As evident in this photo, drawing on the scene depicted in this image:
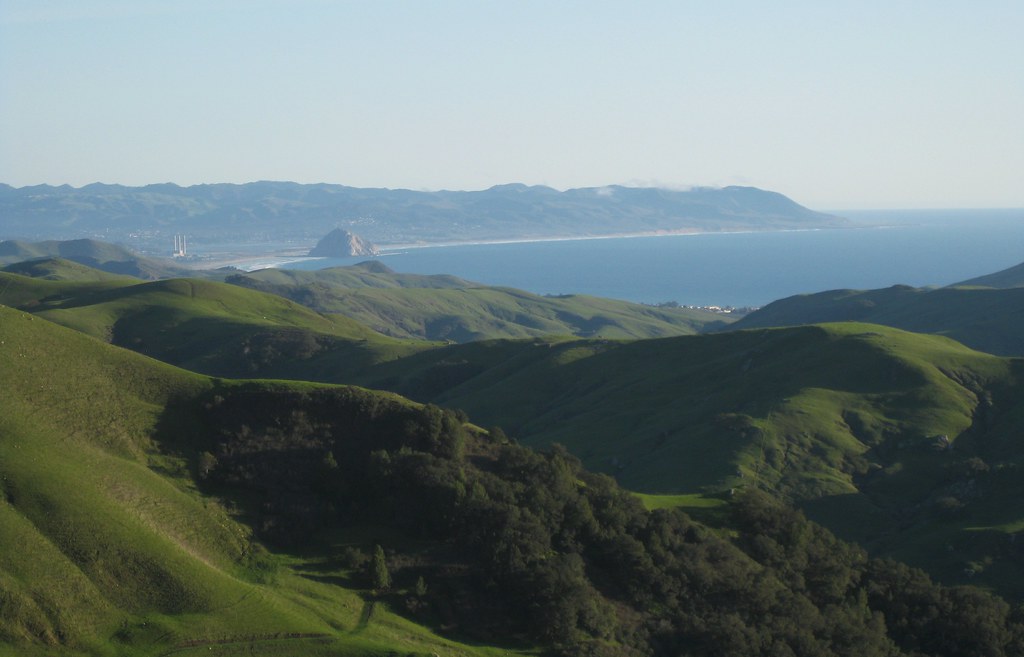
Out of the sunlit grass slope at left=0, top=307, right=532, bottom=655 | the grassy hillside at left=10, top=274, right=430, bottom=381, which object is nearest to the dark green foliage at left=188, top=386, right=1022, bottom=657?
the sunlit grass slope at left=0, top=307, right=532, bottom=655

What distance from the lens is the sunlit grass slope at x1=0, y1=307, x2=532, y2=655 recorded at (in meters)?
42.2

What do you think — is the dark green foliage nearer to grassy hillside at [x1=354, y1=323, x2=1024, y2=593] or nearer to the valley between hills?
the valley between hills

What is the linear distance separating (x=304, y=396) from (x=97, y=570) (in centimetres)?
1850

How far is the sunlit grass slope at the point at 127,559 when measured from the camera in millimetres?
42219

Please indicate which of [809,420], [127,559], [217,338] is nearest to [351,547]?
[127,559]

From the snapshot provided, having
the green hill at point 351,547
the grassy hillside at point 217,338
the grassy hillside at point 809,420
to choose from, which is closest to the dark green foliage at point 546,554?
the green hill at point 351,547

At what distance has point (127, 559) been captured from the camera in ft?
148

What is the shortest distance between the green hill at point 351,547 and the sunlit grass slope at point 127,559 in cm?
10

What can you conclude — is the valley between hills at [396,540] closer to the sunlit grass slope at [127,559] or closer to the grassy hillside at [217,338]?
the sunlit grass slope at [127,559]

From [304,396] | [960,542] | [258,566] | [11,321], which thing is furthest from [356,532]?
[960,542]

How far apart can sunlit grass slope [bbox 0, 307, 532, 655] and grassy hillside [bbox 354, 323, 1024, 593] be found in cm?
4916

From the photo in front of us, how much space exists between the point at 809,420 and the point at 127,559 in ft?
255

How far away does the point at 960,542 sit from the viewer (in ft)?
262

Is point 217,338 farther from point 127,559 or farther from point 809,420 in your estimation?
point 127,559
